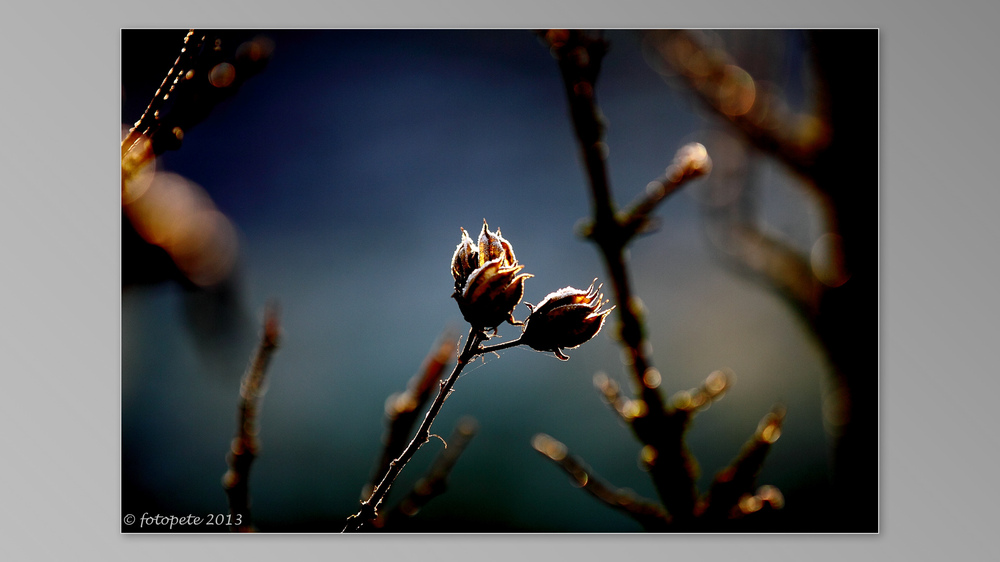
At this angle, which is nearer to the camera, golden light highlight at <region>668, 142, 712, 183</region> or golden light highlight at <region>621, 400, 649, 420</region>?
golden light highlight at <region>621, 400, 649, 420</region>

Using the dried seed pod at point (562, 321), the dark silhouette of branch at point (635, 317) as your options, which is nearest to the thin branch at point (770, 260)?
the dark silhouette of branch at point (635, 317)

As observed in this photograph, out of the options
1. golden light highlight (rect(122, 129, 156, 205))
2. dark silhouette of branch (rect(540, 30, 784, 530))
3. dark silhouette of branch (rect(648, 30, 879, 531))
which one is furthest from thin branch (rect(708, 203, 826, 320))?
golden light highlight (rect(122, 129, 156, 205))

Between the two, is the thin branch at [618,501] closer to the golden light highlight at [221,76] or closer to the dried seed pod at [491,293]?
the dried seed pod at [491,293]

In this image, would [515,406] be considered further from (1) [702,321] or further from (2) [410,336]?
(1) [702,321]

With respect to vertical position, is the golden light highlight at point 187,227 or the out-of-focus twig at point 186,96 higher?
the out-of-focus twig at point 186,96

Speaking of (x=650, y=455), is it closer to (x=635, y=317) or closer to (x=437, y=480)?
(x=635, y=317)

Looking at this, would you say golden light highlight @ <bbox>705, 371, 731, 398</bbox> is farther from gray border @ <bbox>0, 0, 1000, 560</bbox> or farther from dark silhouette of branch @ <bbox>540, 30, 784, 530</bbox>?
gray border @ <bbox>0, 0, 1000, 560</bbox>

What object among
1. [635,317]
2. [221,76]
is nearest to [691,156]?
[635,317]
